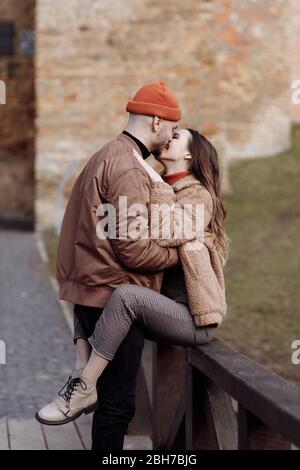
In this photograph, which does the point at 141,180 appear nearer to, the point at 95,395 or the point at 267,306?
the point at 95,395

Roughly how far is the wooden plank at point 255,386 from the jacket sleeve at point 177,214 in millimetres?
421

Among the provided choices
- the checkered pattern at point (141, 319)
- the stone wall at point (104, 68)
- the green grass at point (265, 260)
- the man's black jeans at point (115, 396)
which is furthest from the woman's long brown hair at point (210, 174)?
the stone wall at point (104, 68)

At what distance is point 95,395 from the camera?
3.96 m

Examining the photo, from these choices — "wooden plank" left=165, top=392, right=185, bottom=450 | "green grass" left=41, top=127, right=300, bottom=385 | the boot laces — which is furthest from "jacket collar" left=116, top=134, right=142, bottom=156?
"green grass" left=41, top=127, right=300, bottom=385

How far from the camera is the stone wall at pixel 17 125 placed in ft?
65.6

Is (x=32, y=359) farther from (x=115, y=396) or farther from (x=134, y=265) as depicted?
(x=134, y=265)

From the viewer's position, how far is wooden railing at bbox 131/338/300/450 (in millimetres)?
A: 2994

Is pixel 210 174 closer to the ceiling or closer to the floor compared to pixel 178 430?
closer to the ceiling

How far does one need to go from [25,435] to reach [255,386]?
101 inches

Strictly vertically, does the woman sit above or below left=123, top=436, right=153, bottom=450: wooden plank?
above

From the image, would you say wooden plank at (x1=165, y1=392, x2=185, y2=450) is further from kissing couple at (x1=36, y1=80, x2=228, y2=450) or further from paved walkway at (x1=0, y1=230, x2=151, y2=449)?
paved walkway at (x1=0, y1=230, x2=151, y2=449)

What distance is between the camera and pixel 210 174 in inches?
162

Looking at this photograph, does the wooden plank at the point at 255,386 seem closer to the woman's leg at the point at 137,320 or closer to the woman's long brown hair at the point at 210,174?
the woman's leg at the point at 137,320

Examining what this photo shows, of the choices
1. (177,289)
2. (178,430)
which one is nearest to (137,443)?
A: (178,430)
